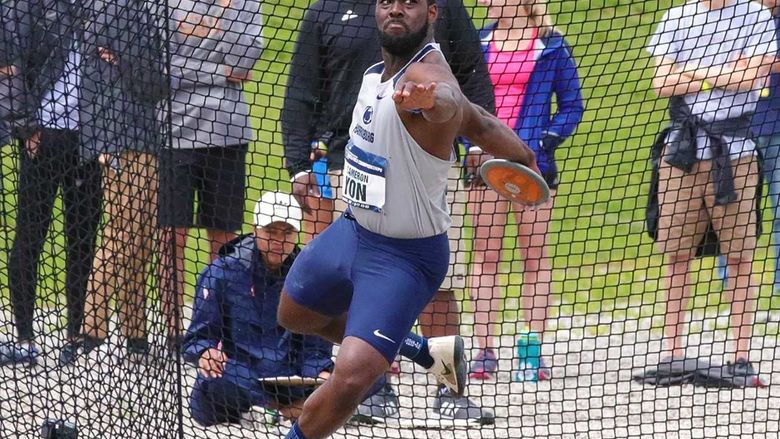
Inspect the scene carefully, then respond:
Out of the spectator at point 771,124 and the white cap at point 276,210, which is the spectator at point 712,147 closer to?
the spectator at point 771,124

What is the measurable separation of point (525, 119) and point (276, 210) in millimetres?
1345

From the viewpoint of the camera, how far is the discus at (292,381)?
6.46 metres

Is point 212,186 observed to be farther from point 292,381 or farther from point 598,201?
point 598,201

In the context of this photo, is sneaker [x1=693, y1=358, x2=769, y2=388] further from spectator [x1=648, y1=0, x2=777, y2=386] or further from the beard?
the beard

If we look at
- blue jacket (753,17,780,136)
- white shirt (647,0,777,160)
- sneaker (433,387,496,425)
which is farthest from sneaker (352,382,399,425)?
blue jacket (753,17,780,136)

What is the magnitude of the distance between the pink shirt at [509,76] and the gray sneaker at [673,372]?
1.44 metres

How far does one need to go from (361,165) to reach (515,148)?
1.85 feet

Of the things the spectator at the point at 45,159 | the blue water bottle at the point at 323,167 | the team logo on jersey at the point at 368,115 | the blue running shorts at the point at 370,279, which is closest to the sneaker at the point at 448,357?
the blue running shorts at the point at 370,279

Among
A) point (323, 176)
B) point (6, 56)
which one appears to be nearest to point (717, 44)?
point (323, 176)

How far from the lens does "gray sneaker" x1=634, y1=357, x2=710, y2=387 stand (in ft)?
22.7

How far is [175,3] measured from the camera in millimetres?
6422

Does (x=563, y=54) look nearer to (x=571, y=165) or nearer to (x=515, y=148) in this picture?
(x=515, y=148)

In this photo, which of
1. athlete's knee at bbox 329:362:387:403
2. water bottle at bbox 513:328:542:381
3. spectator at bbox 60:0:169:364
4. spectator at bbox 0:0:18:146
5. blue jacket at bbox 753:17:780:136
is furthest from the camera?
blue jacket at bbox 753:17:780:136

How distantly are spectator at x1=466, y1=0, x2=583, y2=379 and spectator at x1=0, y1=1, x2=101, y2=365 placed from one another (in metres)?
1.82
